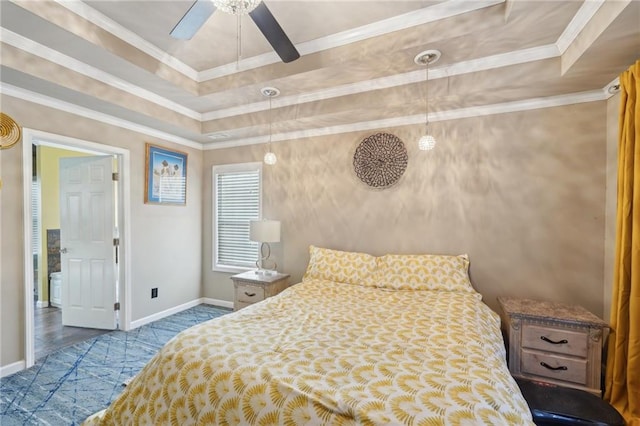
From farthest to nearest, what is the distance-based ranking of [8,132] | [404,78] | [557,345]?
[404,78], [8,132], [557,345]

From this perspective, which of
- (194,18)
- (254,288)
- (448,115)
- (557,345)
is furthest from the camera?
(254,288)

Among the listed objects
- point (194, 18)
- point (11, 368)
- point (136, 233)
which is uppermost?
point (194, 18)

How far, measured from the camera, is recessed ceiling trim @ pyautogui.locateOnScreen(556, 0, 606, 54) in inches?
65.1

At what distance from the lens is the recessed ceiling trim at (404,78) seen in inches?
85.7

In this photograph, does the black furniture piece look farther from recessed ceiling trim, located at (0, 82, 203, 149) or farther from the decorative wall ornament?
recessed ceiling trim, located at (0, 82, 203, 149)

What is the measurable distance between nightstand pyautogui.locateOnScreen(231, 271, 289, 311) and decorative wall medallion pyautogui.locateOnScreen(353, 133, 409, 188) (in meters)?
1.57

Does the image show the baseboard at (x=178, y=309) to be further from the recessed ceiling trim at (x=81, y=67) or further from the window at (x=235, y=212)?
the recessed ceiling trim at (x=81, y=67)

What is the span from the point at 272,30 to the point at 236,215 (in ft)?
9.42

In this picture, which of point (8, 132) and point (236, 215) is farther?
point (236, 215)

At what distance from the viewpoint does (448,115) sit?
9.61 ft

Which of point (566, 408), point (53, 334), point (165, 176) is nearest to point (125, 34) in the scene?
point (165, 176)

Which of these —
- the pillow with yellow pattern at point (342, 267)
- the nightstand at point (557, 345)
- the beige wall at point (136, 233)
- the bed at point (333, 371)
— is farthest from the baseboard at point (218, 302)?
the nightstand at point (557, 345)

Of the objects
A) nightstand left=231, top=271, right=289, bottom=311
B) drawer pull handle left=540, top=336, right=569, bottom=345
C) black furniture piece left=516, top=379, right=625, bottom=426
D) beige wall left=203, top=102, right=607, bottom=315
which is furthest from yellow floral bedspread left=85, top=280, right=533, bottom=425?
nightstand left=231, top=271, right=289, bottom=311

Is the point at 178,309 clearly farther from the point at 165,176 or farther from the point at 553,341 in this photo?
the point at 553,341
